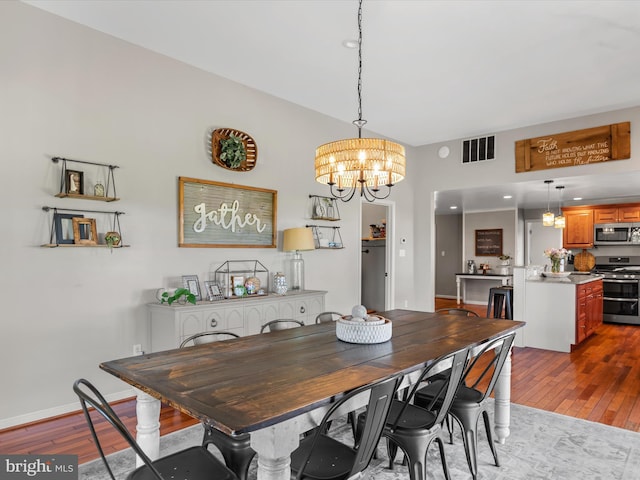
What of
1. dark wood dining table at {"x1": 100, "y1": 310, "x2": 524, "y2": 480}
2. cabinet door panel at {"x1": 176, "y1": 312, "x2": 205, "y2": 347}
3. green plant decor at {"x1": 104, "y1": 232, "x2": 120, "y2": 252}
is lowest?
cabinet door panel at {"x1": 176, "y1": 312, "x2": 205, "y2": 347}

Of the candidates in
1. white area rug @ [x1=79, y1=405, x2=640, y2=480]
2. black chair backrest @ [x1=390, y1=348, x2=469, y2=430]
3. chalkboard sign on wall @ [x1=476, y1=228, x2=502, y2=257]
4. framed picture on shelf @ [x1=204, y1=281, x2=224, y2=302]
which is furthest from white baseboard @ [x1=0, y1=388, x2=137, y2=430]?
chalkboard sign on wall @ [x1=476, y1=228, x2=502, y2=257]

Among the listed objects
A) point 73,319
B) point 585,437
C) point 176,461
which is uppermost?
point 73,319

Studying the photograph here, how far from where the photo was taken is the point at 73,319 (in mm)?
3137

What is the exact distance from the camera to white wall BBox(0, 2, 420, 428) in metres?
2.89

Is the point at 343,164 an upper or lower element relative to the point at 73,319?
upper

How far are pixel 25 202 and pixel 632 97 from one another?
19.6 ft

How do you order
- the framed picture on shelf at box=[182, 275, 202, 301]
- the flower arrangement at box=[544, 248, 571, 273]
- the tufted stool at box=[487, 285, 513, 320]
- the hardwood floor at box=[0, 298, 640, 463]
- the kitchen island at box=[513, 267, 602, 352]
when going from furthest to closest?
the flower arrangement at box=[544, 248, 571, 273]
the tufted stool at box=[487, 285, 513, 320]
the kitchen island at box=[513, 267, 602, 352]
the framed picture on shelf at box=[182, 275, 202, 301]
the hardwood floor at box=[0, 298, 640, 463]

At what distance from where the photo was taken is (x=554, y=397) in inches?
139

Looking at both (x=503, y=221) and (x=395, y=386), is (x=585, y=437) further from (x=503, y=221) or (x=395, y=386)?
(x=503, y=221)

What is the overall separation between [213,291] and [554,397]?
3.17 metres

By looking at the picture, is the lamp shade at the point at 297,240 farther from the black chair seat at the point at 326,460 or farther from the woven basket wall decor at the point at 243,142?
the black chair seat at the point at 326,460

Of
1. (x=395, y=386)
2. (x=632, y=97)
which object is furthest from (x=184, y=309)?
(x=632, y=97)

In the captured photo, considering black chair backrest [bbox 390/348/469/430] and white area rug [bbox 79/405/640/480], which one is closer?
black chair backrest [bbox 390/348/469/430]

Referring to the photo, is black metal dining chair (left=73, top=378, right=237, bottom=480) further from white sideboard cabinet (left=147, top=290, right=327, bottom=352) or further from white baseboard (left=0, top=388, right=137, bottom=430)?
white sideboard cabinet (left=147, top=290, right=327, bottom=352)
